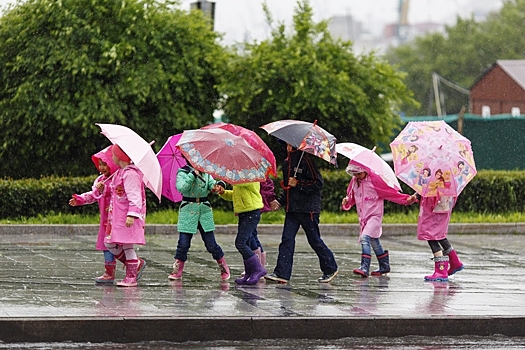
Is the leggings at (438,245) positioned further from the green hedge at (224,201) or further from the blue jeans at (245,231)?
the green hedge at (224,201)

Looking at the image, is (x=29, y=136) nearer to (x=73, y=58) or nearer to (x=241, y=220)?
(x=73, y=58)

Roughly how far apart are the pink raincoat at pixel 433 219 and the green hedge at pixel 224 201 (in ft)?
25.0

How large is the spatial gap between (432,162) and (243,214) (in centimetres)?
205

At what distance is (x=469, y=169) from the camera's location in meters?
11.3

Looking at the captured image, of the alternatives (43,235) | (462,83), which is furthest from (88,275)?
(462,83)

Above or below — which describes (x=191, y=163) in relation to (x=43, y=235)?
above

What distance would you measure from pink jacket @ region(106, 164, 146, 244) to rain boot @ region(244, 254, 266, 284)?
1164 millimetres

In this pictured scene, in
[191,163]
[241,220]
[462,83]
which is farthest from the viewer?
[462,83]

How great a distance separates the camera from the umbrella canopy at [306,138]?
10336mm

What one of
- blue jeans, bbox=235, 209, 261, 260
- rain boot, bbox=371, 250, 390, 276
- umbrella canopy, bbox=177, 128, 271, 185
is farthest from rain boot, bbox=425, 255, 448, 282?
umbrella canopy, bbox=177, 128, 271, 185

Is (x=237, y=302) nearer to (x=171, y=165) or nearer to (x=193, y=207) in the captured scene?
(x=193, y=207)

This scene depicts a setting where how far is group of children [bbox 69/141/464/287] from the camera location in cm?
1010

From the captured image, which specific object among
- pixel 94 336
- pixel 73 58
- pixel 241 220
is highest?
pixel 73 58

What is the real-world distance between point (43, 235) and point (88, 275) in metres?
5.06
